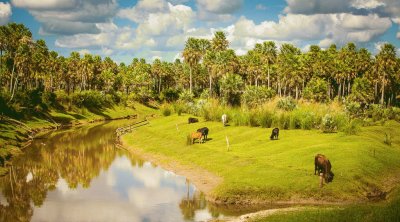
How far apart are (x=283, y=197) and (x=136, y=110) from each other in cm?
11451

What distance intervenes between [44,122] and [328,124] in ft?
213

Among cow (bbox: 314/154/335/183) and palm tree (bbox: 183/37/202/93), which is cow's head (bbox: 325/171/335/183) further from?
palm tree (bbox: 183/37/202/93)

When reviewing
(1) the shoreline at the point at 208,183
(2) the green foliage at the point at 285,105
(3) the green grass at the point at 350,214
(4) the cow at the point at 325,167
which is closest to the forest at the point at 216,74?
(2) the green foliage at the point at 285,105

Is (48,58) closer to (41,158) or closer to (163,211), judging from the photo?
(41,158)

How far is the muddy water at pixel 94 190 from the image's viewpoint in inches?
1144

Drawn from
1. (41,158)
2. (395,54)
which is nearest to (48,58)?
(41,158)

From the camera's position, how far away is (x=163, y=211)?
29.6m

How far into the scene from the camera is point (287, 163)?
36875mm

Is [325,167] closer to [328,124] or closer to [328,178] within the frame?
[328,178]

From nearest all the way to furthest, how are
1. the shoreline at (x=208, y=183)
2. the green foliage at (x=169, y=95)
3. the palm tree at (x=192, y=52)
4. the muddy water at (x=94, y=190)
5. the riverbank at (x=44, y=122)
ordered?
1. the muddy water at (x=94, y=190)
2. the shoreline at (x=208, y=183)
3. the riverbank at (x=44, y=122)
4. the palm tree at (x=192, y=52)
5. the green foliage at (x=169, y=95)

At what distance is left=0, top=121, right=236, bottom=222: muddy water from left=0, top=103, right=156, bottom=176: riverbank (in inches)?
128

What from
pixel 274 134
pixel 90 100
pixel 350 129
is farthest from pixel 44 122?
pixel 350 129

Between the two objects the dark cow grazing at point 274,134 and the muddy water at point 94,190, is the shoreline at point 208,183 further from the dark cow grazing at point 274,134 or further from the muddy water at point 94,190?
the dark cow grazing at point 274,134

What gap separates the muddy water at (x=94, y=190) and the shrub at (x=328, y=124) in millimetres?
19930
